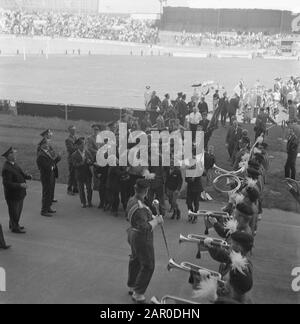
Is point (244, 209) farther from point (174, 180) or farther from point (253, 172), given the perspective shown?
point (174, 180)

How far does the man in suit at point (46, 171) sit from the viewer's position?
9.70m

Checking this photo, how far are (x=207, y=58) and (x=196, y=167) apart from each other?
45.8 m

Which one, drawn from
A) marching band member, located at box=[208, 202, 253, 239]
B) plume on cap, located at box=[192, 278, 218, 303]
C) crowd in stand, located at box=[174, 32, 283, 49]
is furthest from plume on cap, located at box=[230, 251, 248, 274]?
crowd in stand, located at box=[174, 32, 283, 49]

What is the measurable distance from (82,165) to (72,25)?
160 feet

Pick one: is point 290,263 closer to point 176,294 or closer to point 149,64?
point 176,294

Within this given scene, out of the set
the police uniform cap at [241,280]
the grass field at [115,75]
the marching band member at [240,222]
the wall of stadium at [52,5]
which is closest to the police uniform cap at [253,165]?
the marching band member at [240,222]

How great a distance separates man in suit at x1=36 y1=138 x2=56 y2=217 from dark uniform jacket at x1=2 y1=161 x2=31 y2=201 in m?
0.99

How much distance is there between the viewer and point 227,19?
151 feet

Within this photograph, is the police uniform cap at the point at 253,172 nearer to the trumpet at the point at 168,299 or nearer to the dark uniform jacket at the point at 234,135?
the trumpet at the point at 168,299

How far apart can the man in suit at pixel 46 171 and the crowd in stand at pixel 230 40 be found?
134ft

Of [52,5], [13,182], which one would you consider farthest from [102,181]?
[52,5]

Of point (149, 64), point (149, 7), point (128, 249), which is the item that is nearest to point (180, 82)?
point (149, 64)

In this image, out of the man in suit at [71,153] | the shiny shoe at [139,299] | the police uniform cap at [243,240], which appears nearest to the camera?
the police uniform cap at [243,240]

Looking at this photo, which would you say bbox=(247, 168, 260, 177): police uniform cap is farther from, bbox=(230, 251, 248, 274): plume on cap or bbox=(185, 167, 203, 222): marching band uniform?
bbox=(230, 251, 248, 274): plume on cap
